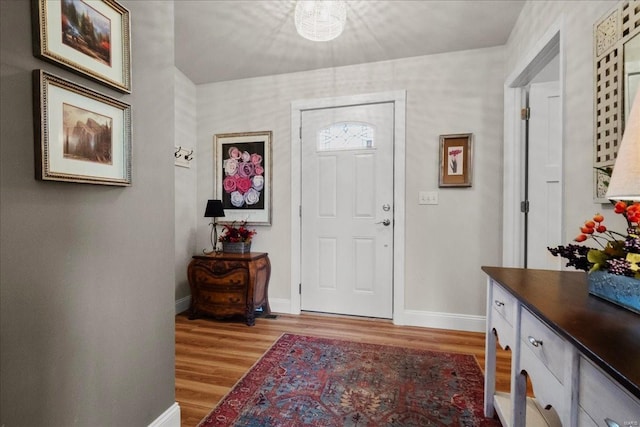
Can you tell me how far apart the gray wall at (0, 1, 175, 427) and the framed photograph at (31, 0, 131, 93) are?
3 centimetres

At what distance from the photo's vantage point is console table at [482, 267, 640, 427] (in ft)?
1.86

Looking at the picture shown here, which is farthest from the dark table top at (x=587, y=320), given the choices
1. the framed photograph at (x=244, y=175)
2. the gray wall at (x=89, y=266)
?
the framed photograph at (x=244, y=175)

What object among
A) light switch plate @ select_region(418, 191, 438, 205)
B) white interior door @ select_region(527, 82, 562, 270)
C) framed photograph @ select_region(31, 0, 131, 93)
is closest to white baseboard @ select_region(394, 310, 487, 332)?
white interior door @ select_region(527, 82, 562, 270)

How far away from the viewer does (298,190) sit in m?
3.04

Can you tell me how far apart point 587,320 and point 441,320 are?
2097 mm

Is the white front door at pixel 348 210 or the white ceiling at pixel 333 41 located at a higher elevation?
the white ceiling at pixel 333 41

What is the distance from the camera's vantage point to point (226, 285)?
2.78m

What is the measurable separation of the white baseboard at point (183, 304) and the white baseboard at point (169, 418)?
5.73ft

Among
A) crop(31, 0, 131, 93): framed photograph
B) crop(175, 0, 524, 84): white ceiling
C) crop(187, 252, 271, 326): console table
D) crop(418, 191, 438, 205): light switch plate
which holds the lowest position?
crop(187, 252, 271, 326): console table

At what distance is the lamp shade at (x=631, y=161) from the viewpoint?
0.70m

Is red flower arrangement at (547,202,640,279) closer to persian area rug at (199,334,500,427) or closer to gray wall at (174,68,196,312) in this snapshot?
persian area rug at (199,334,500,427)

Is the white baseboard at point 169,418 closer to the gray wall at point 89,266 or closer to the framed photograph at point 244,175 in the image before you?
the gray wall at point 89,266

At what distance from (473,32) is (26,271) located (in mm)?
2936

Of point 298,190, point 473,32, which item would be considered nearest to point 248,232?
point 298,190
